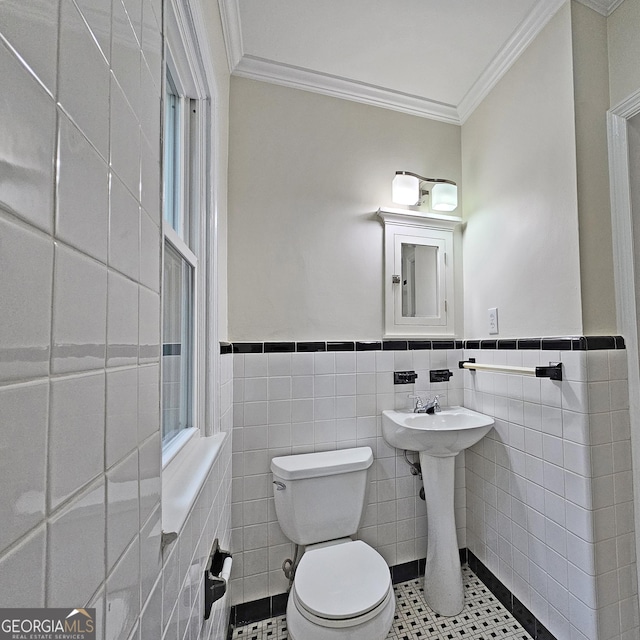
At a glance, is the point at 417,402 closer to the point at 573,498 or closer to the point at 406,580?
the point at 573,498

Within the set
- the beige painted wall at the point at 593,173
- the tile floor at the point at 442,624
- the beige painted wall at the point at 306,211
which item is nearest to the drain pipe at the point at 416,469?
the tile floor at the point at 442,624

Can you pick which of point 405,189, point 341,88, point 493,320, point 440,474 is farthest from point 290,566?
point 341,88

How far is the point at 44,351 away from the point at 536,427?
5.45 feet

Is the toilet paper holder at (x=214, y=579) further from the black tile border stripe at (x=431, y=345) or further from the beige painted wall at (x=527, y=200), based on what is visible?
the beige painted wall at (x=527, y=200)

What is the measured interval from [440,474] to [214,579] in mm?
1109

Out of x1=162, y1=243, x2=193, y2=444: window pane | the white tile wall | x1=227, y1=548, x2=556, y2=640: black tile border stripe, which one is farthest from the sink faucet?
the white tile wall

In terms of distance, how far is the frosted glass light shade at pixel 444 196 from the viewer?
5.94 feet

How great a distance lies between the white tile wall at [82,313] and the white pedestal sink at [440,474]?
1.18 meters

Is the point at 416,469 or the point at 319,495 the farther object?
the point at 416,469

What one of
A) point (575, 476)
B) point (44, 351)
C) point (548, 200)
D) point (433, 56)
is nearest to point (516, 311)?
point (548, 200)

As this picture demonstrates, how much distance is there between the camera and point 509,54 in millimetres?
1551

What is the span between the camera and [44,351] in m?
0.27

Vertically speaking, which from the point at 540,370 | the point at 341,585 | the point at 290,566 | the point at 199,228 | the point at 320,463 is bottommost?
the point at 290,566

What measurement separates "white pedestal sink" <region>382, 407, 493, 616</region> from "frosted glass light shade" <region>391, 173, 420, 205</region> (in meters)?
1.15
